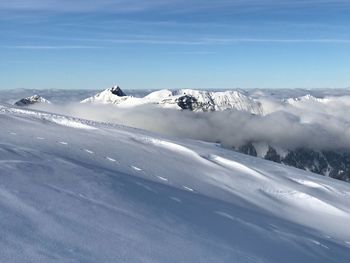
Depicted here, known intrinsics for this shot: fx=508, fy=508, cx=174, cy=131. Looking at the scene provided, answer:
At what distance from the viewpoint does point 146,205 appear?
12188mm

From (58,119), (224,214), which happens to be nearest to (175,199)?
(224,214)

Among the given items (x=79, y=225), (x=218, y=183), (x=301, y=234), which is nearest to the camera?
(x=79, y=225)

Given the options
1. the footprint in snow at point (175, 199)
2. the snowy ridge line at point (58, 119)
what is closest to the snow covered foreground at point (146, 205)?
the footprint in snow at point (175, 199)

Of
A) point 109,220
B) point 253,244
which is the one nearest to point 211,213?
point 253,244

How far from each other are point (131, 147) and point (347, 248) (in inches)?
418

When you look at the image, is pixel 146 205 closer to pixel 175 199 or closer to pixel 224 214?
pixel 175 199

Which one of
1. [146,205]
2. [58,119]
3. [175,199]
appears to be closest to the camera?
[146,205]

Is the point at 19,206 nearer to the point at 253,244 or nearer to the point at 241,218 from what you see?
the point at 253,244

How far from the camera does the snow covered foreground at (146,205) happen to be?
882 cm

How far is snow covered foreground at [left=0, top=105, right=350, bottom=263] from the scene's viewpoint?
882 cm

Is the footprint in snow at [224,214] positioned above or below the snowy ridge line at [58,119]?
below

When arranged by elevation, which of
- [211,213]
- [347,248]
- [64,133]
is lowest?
[347,248]

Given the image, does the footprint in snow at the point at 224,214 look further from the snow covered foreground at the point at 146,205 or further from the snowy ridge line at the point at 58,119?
the snowy ridge line at the point at 58,119

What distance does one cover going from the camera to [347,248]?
48.3 ft
